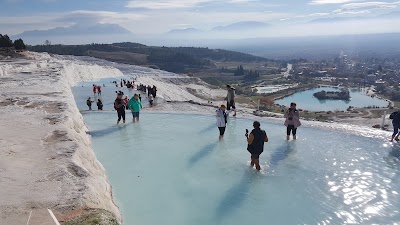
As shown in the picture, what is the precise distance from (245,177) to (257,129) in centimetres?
116

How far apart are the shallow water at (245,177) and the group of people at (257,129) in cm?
32

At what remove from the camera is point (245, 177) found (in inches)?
314

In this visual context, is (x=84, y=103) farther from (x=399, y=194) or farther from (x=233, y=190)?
(x=399, y=194)

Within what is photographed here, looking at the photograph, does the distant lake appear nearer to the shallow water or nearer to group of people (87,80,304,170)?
group of people (87,80,304,170)

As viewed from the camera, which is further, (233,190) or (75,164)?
(233,190)

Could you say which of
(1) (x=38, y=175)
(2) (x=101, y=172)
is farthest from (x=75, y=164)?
(2) (x=101, y=172)

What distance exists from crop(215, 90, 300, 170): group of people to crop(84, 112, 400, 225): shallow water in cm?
32

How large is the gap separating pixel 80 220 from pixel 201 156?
206 inches

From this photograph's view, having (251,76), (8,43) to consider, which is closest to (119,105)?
(8,43)

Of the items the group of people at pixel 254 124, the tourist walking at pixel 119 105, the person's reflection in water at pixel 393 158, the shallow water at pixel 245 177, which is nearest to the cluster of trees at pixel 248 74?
the group of people at pixel 254 124

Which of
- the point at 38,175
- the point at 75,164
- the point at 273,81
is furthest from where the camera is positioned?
the point at 273,81

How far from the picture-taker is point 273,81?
14162 centimetres

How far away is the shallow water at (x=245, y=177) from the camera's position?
6.31 m

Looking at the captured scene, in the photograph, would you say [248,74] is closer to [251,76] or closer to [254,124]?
[251,76]
